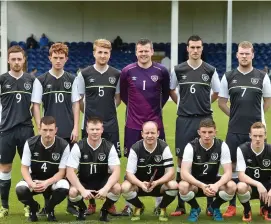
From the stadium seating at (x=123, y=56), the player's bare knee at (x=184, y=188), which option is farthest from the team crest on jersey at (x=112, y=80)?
the stadium seating at (x=123, y=56)

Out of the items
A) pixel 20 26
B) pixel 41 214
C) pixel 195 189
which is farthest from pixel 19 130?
pixel 20 26

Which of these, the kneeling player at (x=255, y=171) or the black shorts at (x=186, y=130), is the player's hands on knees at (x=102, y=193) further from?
the kneeling player at (x=255, y=171)

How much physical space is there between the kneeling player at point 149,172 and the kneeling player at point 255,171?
0.69 m

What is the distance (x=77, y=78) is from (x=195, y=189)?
1.74 m

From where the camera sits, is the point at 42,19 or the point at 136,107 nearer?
the point at 136,107

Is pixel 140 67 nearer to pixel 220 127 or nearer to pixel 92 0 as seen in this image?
pixel 220 127

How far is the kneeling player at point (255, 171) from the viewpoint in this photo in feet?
20.7

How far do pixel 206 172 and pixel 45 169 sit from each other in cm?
166

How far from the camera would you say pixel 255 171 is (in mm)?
Answer: 6523

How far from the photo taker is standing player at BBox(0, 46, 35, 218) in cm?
666

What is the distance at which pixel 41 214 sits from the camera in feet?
21.7

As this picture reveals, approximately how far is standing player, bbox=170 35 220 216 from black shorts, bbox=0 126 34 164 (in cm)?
165

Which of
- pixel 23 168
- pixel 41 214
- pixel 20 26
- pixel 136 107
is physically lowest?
pixel 41 214

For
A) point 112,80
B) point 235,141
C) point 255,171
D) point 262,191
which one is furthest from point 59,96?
point 262,191
